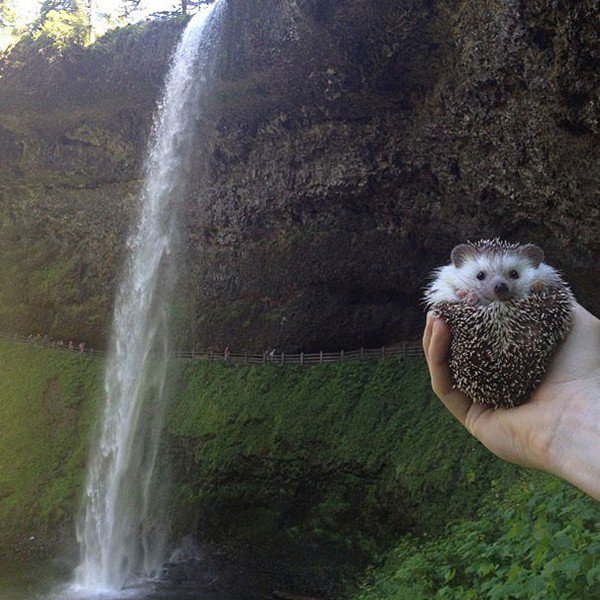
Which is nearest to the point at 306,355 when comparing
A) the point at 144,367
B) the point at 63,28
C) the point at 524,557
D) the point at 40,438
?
the point at 144,367

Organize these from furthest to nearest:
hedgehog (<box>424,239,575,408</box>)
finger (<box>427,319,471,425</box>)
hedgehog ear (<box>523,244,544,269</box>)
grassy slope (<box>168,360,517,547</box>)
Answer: grassy slope (<box>168,360,517,547</box>), hedgehog ear (<box>523,244,544,269</box>), finger (<box>427,319,471,425</box>), hedgehog (<box>424,239,575,408</box>)

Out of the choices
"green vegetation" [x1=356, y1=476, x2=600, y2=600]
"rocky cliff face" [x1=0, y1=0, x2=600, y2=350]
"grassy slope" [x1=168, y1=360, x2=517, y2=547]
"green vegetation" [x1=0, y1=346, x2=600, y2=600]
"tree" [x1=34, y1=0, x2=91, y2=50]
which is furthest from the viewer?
"tree" [x1=34, y1=0, x2=91, y2=50]

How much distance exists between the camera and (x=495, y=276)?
3396 mm

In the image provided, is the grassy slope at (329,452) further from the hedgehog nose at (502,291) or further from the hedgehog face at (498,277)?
the hedgehog nose at (502,291)

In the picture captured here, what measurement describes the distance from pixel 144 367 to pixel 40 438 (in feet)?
15.2

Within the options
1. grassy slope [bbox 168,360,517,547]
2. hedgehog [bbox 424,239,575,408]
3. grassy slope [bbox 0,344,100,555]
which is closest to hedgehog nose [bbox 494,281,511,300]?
hedgehog [bbox 424,239,575,408]

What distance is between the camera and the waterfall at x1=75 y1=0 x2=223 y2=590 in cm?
1744

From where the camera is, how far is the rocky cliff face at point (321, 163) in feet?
40.6

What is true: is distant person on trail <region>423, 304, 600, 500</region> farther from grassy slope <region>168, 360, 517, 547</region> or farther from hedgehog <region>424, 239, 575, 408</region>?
grassy slope <region>168, 360, 517, 547</region>

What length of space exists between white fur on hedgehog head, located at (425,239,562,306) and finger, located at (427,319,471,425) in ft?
0.88

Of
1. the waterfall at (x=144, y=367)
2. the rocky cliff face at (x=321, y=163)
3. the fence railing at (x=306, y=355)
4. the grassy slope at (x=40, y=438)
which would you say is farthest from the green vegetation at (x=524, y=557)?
the grassy slope at (x=40, y=438)

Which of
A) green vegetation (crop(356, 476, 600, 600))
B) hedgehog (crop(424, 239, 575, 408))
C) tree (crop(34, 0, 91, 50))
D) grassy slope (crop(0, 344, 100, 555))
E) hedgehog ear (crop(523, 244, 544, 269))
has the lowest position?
grassy slope (crop(0, 344, 100, 555))

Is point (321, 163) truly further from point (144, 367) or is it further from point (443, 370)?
point (443, 370)

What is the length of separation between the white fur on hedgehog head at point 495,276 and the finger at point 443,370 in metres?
0.27
